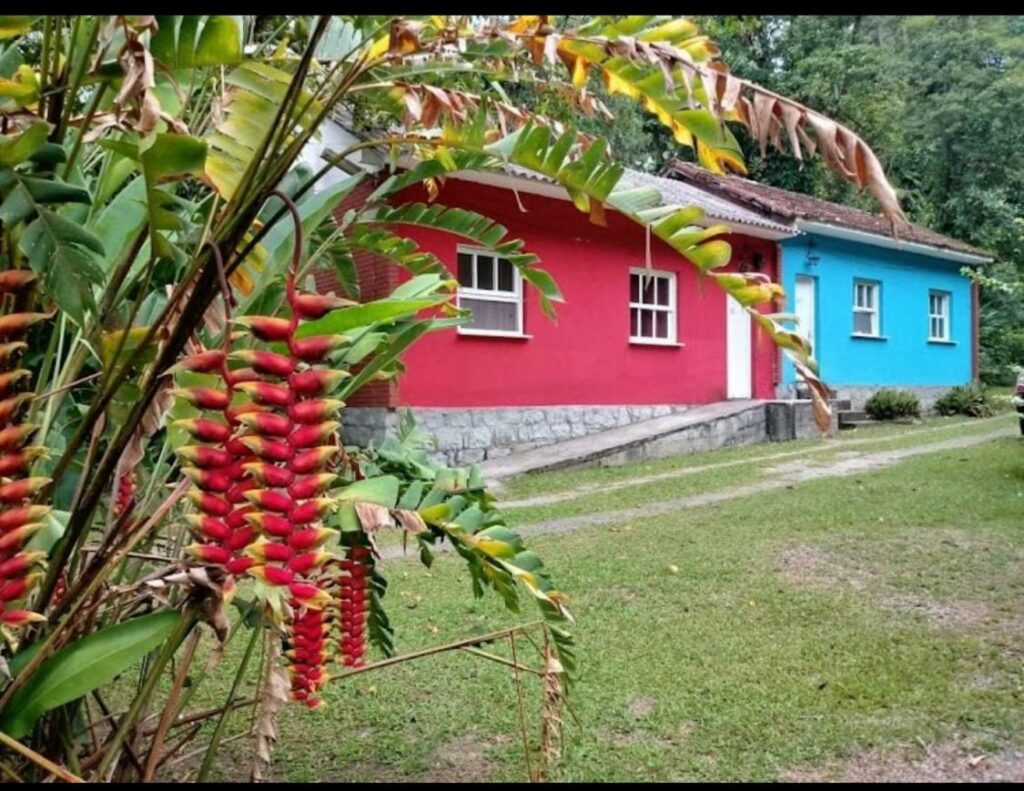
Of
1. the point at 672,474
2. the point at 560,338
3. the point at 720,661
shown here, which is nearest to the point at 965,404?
the point at 560,338

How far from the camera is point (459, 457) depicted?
11.2m

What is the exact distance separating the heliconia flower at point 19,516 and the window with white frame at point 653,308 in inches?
489

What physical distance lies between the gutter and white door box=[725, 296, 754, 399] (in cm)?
189

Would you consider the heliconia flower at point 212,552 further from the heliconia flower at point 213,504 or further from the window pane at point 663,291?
the window pane at point 663,291

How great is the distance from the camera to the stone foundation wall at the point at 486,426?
1091 centimetres

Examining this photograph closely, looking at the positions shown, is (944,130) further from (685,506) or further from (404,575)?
(404,575)

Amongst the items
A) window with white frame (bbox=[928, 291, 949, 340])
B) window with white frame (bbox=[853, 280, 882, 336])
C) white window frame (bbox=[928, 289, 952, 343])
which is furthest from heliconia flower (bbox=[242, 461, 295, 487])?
window with white frame (bbox=[928, 291, 949, 340])

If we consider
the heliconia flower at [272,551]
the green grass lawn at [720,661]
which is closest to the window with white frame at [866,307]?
the green grass lawn at [720,661]

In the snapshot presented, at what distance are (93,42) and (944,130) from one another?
86.0ft

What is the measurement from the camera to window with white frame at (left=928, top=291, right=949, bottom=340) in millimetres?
19078

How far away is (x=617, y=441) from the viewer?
11.8 meters

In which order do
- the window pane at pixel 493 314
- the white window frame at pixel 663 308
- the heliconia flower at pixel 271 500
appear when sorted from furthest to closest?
the white window frame at pixel 663 308
the window pane at pixel 493 314
the heliconia flower at pixel 271 500

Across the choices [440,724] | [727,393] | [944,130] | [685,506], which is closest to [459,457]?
[685,506]

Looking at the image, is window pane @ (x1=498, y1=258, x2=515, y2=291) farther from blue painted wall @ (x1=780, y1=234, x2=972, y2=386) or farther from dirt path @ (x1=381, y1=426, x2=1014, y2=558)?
blue painted wall @ (x1=780, y1=234, x2=972, y2=386)
